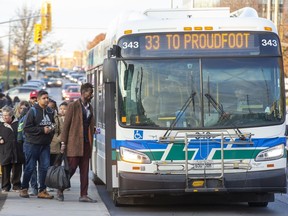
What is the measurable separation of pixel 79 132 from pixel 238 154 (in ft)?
8.22

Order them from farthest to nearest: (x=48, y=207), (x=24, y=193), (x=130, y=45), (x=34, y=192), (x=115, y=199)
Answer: (x=34, y=192), (x=24, y=193), (x=115, y=199), (x=48, y=207), (x=130, y=45)

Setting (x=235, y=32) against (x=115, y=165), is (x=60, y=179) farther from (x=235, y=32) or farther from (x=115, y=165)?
(x=235, y=32)

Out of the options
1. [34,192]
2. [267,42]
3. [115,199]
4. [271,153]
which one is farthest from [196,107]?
[34,192]

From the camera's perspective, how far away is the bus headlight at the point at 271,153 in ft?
38.4

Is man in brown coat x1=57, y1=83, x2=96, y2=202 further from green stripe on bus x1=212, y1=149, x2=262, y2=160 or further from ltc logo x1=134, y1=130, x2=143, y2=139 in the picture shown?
green stripe on bus x1=212, y1=149, x2=262, y2=160

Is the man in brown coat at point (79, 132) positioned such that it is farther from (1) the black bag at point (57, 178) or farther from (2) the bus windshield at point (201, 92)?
(2) the bus windshield at point (201, 92)

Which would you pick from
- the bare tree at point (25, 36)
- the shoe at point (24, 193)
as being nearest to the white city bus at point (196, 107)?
the shoe at point (24, 193)

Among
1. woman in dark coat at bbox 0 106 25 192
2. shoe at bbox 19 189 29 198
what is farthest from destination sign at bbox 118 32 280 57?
shoe at bbox 19 189 29 198

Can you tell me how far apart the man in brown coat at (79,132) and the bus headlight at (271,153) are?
8.90 feet

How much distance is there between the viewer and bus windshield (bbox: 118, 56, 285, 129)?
11.7m

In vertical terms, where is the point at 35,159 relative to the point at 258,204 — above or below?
above

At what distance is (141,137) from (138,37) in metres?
1.48

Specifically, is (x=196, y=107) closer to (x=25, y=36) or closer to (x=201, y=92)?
(x=201, y=92)

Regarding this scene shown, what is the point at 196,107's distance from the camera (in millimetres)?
11758
